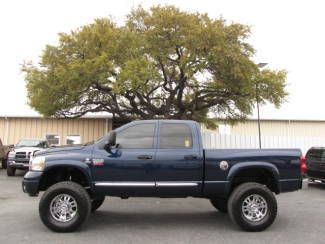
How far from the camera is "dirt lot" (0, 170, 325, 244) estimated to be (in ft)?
25.1

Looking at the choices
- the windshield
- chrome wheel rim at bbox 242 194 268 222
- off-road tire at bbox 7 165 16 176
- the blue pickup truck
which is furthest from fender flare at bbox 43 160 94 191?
the windshield

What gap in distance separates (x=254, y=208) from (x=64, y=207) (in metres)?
3.59

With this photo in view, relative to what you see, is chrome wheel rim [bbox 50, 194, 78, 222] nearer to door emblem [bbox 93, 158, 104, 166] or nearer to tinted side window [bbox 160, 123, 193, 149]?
door emblem [bbox 93, 158, 104, 166]

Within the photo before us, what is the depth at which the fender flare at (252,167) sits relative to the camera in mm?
8469

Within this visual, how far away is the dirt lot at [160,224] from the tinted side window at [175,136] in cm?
160

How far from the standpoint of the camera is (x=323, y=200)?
1287cm

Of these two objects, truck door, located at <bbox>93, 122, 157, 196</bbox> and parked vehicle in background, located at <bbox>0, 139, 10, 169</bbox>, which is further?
parked vehicle in background, located at <bbox>0, 139, 10, 169</bbox>

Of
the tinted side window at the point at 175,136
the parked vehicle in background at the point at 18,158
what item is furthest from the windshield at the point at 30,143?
the tinted side window at the point at 175,136

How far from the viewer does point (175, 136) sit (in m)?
8.77

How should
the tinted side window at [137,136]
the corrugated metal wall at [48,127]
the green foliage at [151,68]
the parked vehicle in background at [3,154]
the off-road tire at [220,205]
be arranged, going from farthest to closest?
the corrugated metal wall at [48,127] → the parked vehicle in background at [3,154] → the green foliage at [151,68] → the off-road tire at [220,205] → the tinted side window at [137,136]

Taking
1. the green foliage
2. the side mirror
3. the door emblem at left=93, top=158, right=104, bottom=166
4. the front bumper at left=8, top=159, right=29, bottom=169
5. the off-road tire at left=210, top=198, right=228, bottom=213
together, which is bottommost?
the off-road tire at left=210, top=198, right=228, bottom=213

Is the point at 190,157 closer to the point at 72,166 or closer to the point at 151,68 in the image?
the point at 72,166

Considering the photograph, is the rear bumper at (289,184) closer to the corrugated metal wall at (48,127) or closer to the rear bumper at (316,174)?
the rear bumper at (316,174)

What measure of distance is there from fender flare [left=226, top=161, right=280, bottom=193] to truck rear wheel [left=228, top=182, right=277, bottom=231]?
28cm
